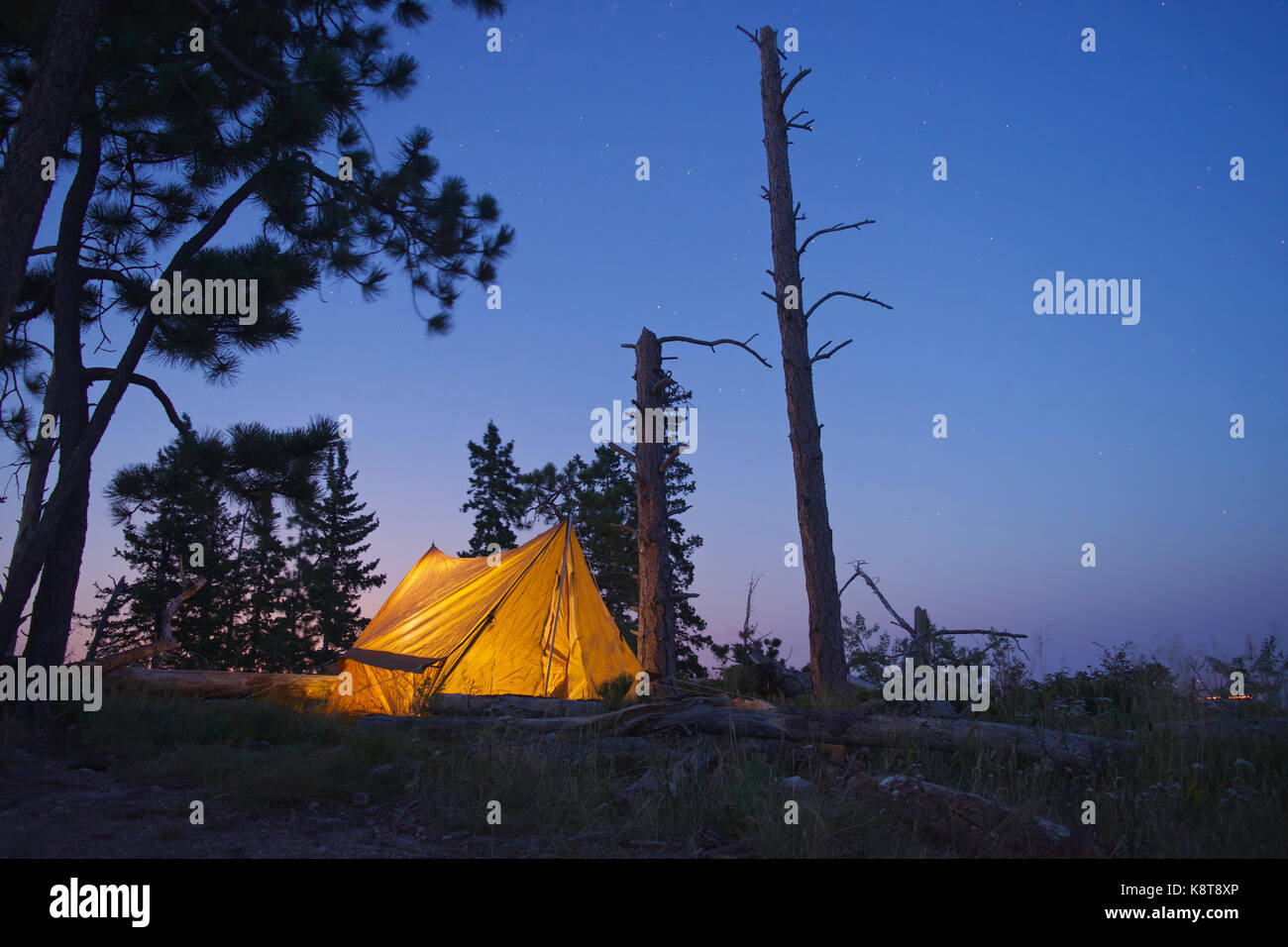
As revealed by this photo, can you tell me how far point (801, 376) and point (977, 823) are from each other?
21.5 ft

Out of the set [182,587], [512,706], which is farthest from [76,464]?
[182,587]

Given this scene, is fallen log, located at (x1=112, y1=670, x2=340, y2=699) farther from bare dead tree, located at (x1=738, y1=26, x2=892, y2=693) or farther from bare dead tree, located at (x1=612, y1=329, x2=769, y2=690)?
bare dead tree, located at (x1=738, y1=26, x2=892, y2=693)

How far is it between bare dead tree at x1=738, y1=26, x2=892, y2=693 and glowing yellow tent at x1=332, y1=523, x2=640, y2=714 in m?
3.13

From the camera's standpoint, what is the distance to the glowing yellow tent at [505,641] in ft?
36.0

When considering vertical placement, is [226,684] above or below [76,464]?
below

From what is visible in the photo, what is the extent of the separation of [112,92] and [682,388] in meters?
20.8

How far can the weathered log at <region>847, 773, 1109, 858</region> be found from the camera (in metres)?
4.06

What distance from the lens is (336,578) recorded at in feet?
127

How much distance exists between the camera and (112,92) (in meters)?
7.80

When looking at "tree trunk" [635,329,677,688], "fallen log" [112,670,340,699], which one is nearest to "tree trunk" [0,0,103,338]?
"fallen log" [112,670,340,699]

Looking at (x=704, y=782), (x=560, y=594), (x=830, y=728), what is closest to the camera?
(x=704, y=782)

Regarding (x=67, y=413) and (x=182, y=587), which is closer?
(x=67, y=413)

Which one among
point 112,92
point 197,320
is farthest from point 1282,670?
point 112,92

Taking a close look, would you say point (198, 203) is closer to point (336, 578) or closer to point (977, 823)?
point (977, 823)
